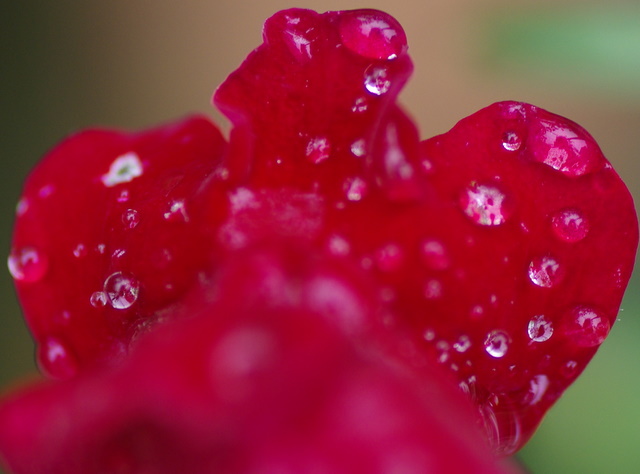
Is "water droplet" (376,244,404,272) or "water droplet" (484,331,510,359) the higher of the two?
"water droplet" (376,244,404,272)

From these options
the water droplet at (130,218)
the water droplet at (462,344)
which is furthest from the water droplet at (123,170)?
the water droplet at (462,344)

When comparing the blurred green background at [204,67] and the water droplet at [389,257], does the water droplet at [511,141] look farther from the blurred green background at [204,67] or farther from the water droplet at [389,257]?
the blurred green background at [204,67]

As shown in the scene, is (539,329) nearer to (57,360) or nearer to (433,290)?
(433,290)

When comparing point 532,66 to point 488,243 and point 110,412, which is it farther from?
point 110,412

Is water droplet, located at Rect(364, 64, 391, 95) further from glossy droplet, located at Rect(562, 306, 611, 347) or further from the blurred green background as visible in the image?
the blurred green background

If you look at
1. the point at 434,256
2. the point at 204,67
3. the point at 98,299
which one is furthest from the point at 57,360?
the point at 204,67

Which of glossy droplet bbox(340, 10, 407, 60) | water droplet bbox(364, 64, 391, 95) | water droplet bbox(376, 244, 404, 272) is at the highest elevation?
glossy droplet bbox(340, 10, 407, 60)

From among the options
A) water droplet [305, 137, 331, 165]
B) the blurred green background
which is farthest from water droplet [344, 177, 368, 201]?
the blurred green background
